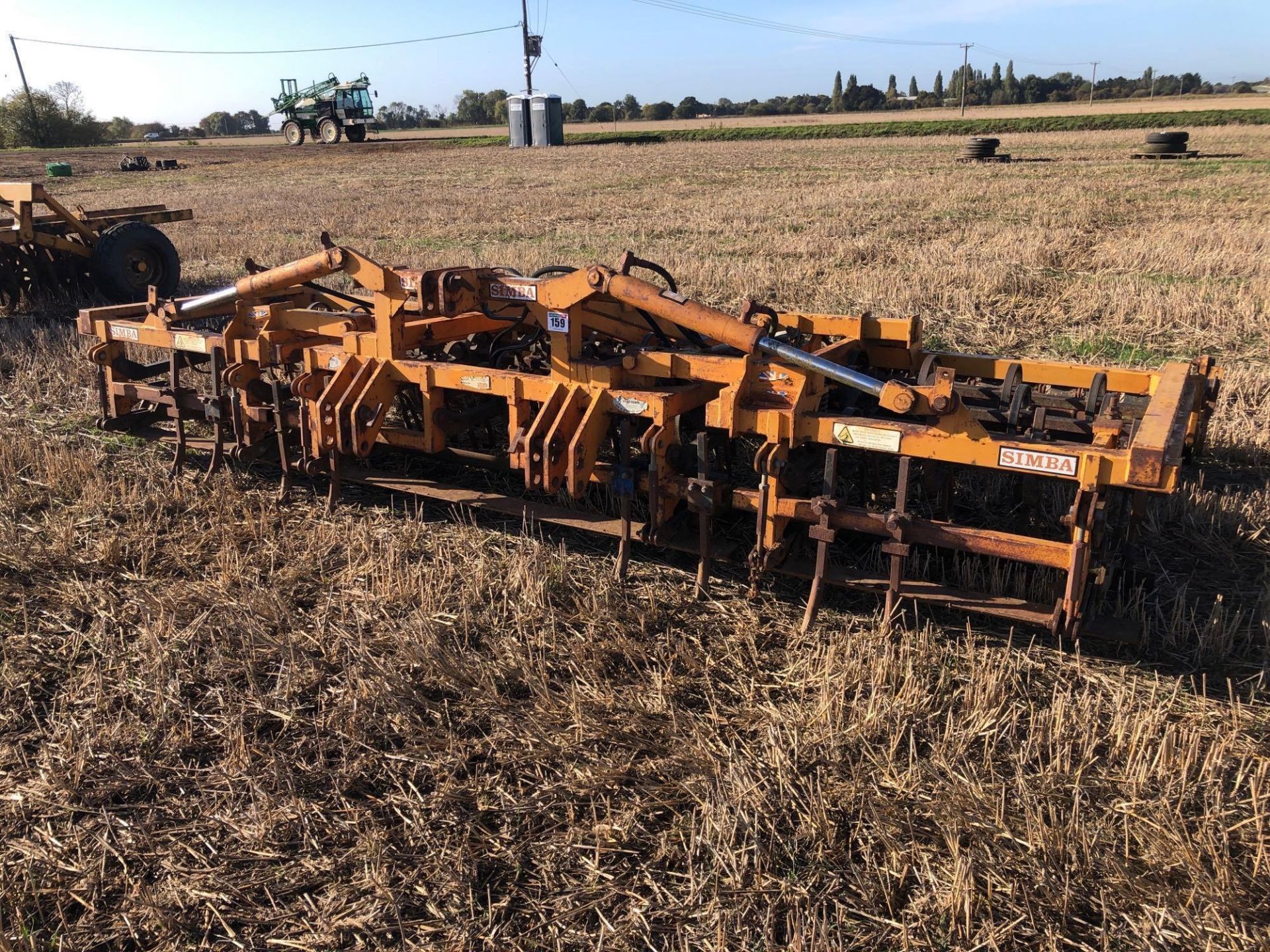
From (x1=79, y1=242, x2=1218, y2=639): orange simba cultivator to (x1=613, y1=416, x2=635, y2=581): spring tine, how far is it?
0.04ft

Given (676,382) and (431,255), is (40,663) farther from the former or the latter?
(431,255)

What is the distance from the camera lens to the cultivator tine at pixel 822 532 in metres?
3.77

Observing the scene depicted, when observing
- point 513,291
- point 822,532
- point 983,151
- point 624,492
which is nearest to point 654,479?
point 624,492

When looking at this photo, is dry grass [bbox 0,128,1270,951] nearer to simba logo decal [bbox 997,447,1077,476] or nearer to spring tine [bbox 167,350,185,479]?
spring tine [bbox 167,350,185,479]

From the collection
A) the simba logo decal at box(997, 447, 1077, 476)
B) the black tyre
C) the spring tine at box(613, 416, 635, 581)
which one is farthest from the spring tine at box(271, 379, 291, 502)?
the black tyre

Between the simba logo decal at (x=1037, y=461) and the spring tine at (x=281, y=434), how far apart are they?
12.0 feet

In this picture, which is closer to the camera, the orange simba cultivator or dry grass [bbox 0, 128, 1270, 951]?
dry grass [bbox 0, 128, 1270, 951]

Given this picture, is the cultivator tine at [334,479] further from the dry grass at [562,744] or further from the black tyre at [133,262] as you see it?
the black tyre at [133,262]

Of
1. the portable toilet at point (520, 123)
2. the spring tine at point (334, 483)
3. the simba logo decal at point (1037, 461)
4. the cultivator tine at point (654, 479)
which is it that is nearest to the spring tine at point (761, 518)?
the cultivator tine at point (654, 479)

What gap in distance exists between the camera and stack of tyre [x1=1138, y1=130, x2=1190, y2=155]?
2598 cm

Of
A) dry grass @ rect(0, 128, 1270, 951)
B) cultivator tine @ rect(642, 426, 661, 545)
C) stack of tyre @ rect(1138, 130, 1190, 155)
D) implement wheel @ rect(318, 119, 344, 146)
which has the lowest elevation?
dry grass @ rect(0, 128, 1270, 951)

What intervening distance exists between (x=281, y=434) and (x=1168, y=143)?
90.9 feet

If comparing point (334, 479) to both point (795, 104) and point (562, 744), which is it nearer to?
point (562, 744)

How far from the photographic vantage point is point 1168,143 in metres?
26.0
